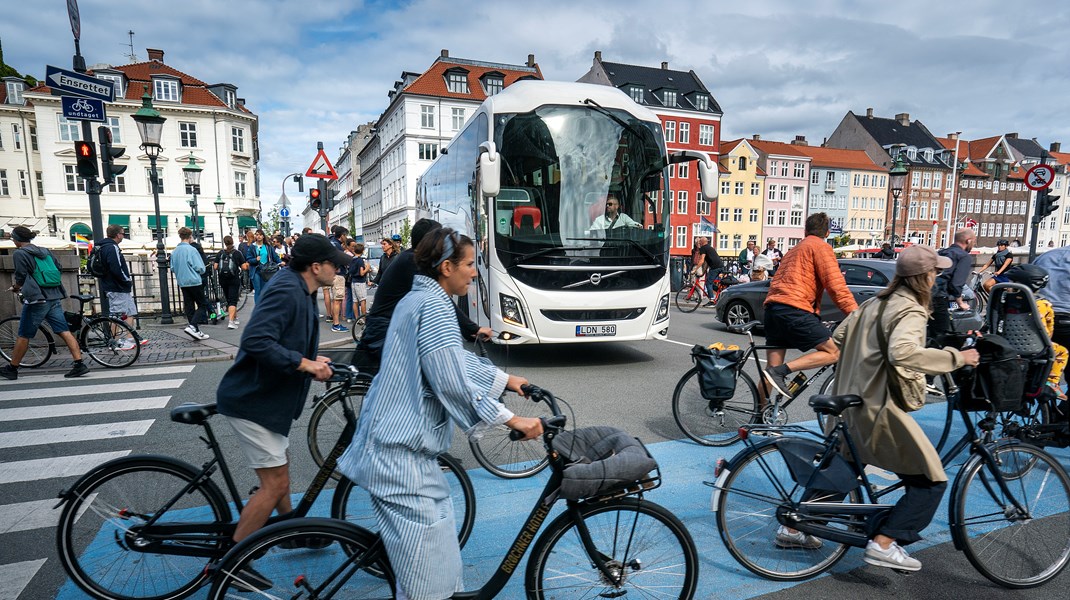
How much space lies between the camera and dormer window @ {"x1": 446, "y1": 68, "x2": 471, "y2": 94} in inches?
2162

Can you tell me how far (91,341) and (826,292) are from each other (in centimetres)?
1214

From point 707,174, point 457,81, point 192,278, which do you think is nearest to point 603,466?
point 707,174

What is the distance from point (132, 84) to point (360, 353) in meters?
54.8

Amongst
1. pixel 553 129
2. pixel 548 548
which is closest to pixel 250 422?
pixel 548 548

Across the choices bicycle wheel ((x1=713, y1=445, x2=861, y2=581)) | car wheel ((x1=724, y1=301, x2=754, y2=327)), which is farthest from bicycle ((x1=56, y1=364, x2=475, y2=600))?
car wheel ((x1=724, y1=301, x2=754, y2=327))

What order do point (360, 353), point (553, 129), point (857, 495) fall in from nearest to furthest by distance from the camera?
point (857, 495) < point (360, 353) < point (553, 129)

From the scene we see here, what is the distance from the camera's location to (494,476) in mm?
4578

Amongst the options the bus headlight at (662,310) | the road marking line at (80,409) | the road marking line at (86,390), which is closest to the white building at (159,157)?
the road marking line at (86,390)

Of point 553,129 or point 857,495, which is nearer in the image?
point 857,495

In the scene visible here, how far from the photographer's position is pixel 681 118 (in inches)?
2210

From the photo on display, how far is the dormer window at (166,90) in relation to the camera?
1838 inches

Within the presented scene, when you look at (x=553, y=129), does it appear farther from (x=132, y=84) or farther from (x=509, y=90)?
(x=132, y=84)

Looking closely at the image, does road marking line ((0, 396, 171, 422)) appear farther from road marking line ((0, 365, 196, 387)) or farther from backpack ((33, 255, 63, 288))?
backpack ((33, 255, 63, 288))

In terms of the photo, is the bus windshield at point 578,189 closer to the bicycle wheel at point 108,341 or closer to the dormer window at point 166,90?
the bicycle wheel at point 108,341
